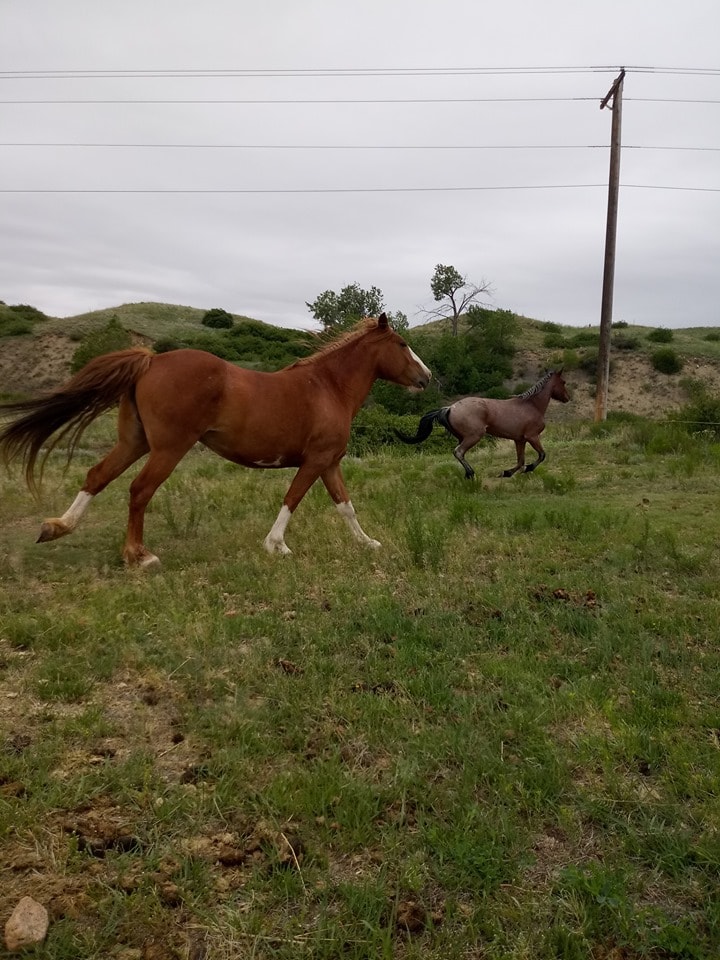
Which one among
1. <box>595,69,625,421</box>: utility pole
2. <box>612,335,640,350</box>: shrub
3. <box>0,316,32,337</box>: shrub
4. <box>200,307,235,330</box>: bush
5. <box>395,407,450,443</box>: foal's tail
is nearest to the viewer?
<box>395,407,450,443</box>: foal's tail

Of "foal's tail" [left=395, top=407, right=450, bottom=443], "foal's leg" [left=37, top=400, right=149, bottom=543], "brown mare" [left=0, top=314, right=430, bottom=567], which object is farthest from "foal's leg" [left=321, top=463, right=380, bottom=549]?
"foal's tail" [left=395, top=407, right=450, bottom=443]

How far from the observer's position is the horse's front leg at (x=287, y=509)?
234 inches

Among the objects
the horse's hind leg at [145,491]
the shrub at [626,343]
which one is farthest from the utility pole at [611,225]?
the shrub at [626,343]

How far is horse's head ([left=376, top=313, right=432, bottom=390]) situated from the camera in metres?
6.84

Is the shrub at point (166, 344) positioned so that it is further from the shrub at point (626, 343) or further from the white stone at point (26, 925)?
the white stone at point (26, 925)

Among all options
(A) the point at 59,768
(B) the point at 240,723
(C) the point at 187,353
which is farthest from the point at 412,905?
(C) the point at 187,353

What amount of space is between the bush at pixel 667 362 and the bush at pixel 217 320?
24656 mm

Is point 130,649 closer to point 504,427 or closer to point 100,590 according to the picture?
point 100,590

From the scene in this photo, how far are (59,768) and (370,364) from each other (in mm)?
4969

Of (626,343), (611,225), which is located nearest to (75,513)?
(611,225)

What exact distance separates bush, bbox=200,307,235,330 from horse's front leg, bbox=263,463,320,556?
36128 mm

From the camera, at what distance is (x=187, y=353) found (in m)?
5.62

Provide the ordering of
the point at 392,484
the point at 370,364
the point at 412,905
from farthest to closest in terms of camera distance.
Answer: the point at 392,484 → the point at 370,364 → the point at 412,905

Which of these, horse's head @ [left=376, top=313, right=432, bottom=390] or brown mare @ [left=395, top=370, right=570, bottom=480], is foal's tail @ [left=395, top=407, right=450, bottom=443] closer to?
brown mare @ [left=395, top=370, right=570, bottom=480]
